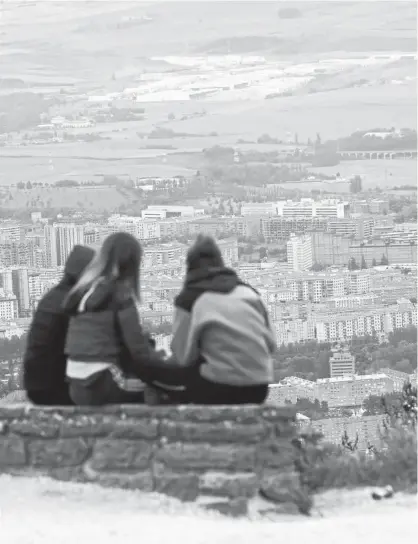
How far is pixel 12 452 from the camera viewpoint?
535 centimetres

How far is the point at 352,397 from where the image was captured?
13930mm

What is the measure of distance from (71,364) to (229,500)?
0.83 meters

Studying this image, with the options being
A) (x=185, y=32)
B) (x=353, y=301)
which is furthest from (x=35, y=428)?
(x=185, y=32)

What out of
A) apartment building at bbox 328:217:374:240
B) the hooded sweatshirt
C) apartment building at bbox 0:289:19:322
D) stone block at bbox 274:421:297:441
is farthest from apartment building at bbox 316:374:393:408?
apartment building at bbox 328:217:374:240

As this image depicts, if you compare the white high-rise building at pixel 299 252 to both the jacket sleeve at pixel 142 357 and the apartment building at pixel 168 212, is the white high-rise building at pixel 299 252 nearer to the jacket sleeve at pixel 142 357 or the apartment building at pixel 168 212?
the apartment building at pixel 168 212

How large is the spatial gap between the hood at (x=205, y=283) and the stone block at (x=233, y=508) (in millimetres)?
777

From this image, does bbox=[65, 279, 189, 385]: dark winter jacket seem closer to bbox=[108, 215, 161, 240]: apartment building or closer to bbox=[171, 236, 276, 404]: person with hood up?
bbox=[171, 236, 276, 404]: person with hood up

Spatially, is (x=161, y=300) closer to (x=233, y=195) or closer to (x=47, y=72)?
(x=233, y=195)

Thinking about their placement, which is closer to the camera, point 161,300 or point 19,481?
point 19,481

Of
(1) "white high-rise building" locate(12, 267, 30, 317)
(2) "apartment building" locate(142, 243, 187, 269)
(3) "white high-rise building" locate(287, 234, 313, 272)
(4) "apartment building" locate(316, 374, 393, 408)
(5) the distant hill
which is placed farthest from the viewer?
(5) the distant hill

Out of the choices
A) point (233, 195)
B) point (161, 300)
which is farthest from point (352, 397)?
point (233, 195)

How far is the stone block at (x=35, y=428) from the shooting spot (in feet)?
17.3

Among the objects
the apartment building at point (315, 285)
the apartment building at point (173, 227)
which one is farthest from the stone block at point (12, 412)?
the apartment building at point (315, 285)

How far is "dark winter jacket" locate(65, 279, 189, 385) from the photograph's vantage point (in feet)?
17.4
